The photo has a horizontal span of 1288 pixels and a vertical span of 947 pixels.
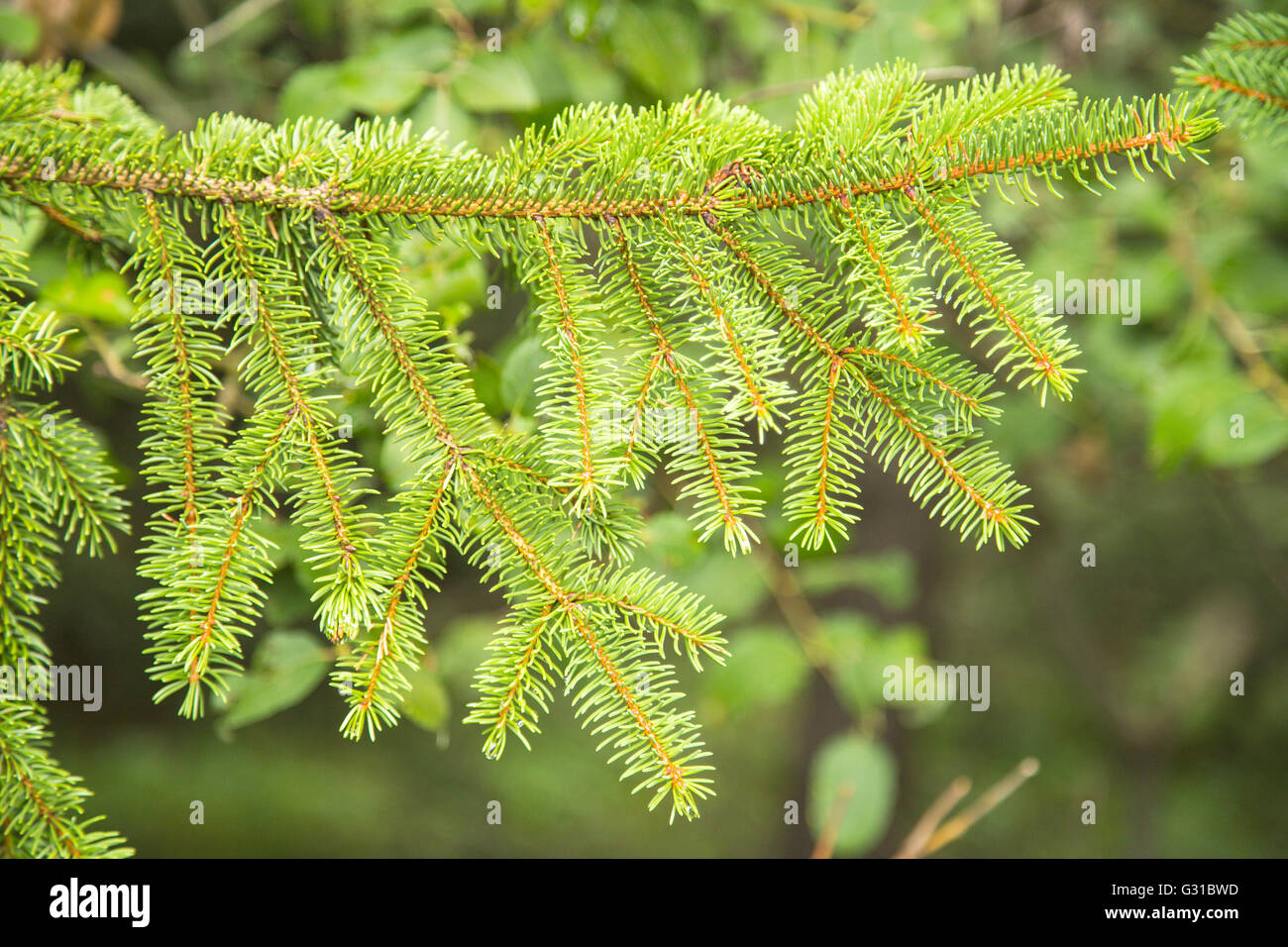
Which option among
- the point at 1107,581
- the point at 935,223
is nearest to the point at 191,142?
the point at 935,223

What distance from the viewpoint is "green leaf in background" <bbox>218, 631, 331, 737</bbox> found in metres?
1.16

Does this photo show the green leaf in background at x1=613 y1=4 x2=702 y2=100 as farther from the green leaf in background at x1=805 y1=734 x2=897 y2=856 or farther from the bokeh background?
the green leaf in background at x1=805 y1=734 x2=897 y2=856

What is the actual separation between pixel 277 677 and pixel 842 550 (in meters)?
2.49

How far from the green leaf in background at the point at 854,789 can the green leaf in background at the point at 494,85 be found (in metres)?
1.38

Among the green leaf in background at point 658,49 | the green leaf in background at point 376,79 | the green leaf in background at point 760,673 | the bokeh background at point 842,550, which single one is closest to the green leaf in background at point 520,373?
the bokeh background at point 842,550

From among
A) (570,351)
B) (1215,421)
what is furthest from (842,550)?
(570,351)

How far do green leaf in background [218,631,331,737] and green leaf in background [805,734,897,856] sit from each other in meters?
1.06

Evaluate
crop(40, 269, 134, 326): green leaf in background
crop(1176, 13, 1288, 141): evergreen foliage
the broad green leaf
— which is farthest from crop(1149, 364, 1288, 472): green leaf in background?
crop(40, 269, 134, 326): green leaf in background

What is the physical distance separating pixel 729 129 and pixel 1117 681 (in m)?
5.54

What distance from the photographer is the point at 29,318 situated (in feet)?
2.50

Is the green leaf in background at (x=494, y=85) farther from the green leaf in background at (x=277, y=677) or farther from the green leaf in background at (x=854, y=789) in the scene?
the green leaf in background at (x=854, y=789)

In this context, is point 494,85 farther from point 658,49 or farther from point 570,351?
point 570,351

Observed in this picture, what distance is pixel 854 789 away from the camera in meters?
1.73

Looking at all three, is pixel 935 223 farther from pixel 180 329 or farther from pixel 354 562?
pixel 180 329
